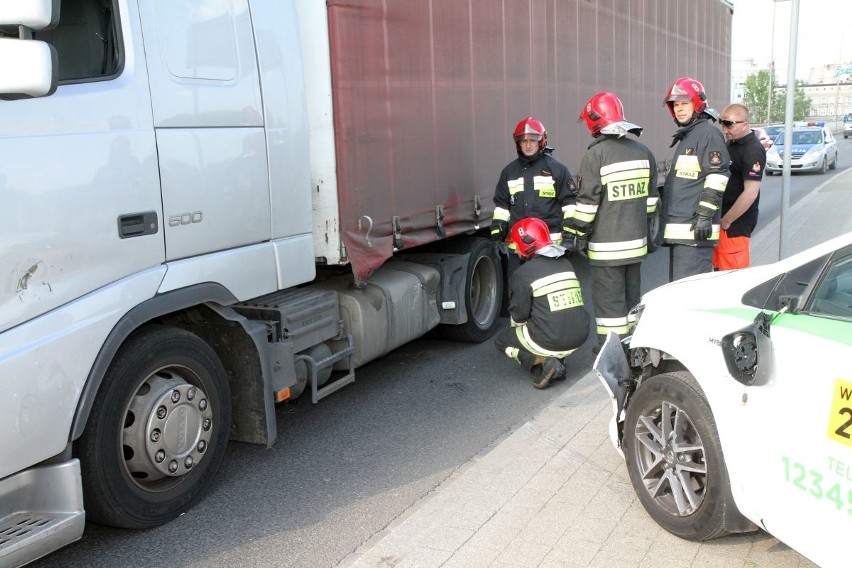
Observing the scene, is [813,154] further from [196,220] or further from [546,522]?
[196,220]

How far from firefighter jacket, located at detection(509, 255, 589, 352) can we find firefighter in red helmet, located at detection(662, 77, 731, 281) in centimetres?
87

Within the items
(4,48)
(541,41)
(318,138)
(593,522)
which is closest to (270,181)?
(318,138)

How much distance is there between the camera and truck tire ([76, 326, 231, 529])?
3508 millimetres

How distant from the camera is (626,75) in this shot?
33.4 feet

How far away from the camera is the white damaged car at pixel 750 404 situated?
273 cm

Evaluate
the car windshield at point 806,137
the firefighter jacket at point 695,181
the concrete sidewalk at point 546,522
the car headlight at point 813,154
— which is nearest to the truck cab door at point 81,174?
the concrete sidewalk at point 546,522

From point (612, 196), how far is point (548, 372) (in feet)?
4.39

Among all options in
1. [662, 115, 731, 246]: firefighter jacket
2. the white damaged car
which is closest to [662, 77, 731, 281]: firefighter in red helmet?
[662, 115, 731, 246]: firefighter jacket

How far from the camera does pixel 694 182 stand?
19.5ft

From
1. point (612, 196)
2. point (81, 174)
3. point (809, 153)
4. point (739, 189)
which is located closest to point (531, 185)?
point (612, 196)

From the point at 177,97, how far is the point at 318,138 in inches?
45.8

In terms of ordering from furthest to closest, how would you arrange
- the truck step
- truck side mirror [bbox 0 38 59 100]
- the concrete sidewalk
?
the truck step
the concrete sidewalk
truck side mirror [bbox 0 38 59 100]

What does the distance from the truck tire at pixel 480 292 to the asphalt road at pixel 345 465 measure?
8.2 inches

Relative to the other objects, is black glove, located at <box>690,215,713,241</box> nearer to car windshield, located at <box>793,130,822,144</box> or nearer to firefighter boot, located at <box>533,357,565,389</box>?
firefighter boot, located at <box>533,357,565,389</box>
